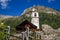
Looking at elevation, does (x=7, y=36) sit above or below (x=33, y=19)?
below

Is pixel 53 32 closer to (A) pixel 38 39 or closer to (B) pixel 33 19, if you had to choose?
(A) pixel 38 39

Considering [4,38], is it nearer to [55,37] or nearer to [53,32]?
[53,32]

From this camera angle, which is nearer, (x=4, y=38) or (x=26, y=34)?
(x=26, y=34)

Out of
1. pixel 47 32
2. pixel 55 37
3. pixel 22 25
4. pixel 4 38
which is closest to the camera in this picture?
pixel 55 37

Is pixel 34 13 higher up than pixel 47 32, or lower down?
higher up

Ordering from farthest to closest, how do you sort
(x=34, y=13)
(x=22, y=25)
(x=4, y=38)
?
(x=34, y=13) → (x=22, y=25) → (x=4, y=38)

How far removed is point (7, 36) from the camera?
27.9 metres

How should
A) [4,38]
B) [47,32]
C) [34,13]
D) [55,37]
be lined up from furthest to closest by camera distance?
[34,13]
[4,38]
[47,32]
[55,37]

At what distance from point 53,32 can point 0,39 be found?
10067mm

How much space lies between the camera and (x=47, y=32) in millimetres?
19359

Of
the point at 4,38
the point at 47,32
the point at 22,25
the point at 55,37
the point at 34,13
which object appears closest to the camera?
the point at 55,37

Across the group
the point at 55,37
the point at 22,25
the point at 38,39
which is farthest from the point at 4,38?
the point at 22,25

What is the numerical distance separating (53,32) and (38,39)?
1787 millimetres

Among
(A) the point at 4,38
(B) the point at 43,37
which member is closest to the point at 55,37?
A: (B) the point at 43,37
